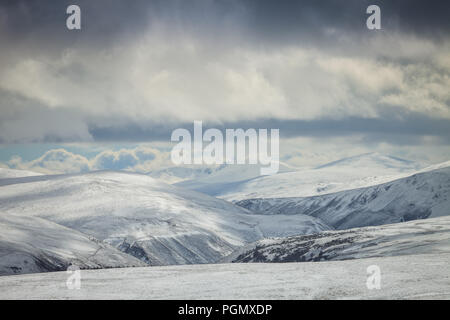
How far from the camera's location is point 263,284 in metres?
57.4

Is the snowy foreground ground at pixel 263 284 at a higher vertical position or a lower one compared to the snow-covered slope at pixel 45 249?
higher

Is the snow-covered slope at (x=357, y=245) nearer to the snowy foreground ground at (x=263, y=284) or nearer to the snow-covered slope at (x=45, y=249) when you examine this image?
the snowy foreground ground at (x=263, y=284)

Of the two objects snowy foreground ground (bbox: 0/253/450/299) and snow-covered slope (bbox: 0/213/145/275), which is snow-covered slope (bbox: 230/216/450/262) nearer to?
snowy foreground ground (bbox: 0/253/450/299)


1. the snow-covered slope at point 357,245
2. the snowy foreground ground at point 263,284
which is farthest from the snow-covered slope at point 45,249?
the snowy foreground ground at point 263,284

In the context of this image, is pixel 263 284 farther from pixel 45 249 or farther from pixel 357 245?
pixel 45 249

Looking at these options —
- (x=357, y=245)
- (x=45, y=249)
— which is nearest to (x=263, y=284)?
(x=357, y=245)

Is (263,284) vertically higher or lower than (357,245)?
higher

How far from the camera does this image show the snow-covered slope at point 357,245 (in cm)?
10412

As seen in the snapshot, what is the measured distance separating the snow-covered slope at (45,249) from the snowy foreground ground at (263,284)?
46.8 m

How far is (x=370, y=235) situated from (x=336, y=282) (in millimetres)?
76983

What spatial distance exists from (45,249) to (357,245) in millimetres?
83550

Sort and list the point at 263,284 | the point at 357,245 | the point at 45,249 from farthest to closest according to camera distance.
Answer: the point at 45,249, the point at 357,245, the point at 263,284

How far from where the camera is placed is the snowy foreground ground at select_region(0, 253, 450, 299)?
5003cm
